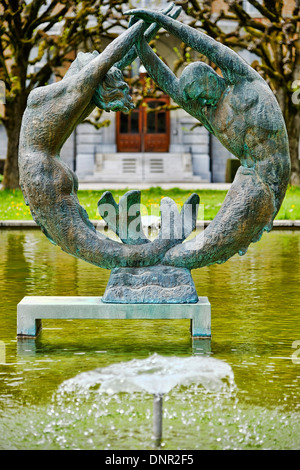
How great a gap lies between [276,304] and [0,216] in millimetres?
9718

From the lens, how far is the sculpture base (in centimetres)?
751

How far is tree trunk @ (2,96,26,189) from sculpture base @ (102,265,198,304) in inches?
672

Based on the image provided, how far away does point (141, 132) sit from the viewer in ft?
116

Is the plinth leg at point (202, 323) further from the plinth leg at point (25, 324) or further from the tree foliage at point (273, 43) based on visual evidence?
the tree foliage at point (273, 43)

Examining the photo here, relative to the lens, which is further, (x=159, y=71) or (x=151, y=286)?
(x=159, y=71)

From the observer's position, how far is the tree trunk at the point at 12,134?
24.3 meters

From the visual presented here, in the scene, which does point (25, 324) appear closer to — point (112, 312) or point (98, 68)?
point (112, 312)

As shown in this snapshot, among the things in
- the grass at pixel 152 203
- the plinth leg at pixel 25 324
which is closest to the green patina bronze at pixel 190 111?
the plinth leg at pixel 25 324

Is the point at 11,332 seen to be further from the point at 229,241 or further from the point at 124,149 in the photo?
the point at 124,149

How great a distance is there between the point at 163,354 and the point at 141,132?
28721 mm

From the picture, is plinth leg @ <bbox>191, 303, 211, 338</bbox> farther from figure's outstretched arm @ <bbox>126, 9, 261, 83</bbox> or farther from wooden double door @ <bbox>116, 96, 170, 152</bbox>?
wooden double door @ <bbox>116, 96, 170, 152</bbox>

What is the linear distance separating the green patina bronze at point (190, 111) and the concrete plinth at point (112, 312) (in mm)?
387

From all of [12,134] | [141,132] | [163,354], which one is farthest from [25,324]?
[141,132]
